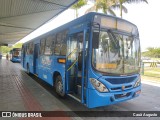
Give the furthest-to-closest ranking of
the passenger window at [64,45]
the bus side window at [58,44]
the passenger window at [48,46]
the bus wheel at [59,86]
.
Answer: the passenger window at [48,46] → the bus side window at [58,44] → the bus wheel at [59,86] → the passenger window at [64,45]

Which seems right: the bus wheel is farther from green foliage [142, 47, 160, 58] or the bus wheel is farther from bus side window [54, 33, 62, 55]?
green foliage [142, 47, 160, 58]

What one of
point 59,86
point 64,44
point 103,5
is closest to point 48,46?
point 64,44

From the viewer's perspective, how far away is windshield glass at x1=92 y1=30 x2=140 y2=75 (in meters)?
4.96

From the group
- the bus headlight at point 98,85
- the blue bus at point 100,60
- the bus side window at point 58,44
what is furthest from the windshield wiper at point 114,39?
the bus side window at point 58,44

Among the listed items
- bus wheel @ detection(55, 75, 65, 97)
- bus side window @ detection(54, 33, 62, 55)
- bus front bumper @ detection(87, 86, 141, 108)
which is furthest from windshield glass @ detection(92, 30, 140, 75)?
bus side window @ detection(54, 33, 62, 55)

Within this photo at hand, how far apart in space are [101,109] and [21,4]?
8.60m

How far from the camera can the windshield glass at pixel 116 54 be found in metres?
4.96

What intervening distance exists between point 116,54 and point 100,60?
2.08ft

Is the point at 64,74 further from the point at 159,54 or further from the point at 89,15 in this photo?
the point at 159,54

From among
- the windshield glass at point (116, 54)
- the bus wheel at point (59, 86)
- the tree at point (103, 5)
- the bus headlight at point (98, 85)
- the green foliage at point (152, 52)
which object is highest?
the tree at point (103, 5)

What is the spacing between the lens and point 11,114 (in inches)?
207

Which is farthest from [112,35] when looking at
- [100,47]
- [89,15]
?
[89,15]

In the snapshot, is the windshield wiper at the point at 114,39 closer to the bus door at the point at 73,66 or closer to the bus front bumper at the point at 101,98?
the bus door at the point at 73,66

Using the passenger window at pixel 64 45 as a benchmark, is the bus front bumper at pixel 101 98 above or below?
below
